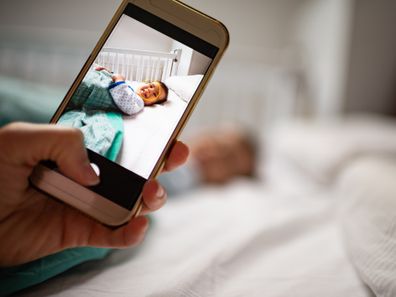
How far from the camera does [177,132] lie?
0.38 metres

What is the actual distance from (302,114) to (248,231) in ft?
4.06

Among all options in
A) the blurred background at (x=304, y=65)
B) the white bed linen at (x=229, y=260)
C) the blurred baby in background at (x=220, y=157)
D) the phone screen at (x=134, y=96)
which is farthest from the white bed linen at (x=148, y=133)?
the blurred baby in background at (x=220, y=157)

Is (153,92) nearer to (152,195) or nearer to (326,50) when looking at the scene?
(152,195)

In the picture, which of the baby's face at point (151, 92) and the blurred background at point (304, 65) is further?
the blurred background at point (304, 65)

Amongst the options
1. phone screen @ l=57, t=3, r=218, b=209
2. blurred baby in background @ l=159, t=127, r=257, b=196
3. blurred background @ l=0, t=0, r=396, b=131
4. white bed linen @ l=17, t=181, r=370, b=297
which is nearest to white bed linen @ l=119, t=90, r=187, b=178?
phone screen @ l=57, t=3, r=218, b=209

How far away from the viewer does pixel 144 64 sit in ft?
1.14

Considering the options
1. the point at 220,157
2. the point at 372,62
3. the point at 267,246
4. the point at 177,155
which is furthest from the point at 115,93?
the point at 372,62

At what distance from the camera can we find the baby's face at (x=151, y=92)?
0.35m

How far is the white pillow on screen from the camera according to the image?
13.9 inches

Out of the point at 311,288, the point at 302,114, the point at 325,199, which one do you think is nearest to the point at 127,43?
the point at 311,288

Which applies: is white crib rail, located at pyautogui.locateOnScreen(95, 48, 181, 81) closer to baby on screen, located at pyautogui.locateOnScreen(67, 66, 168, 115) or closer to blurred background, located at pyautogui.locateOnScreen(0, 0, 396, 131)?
baby on screen, located at pyautogui.locateOnScreen(67, 66, 168, 115)

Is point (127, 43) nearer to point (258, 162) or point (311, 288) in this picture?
point (311, 288)

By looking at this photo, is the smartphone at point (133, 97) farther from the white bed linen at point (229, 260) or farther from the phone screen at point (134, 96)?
the white bed linen at point (229, 260)

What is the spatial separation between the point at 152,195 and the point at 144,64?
16cm
